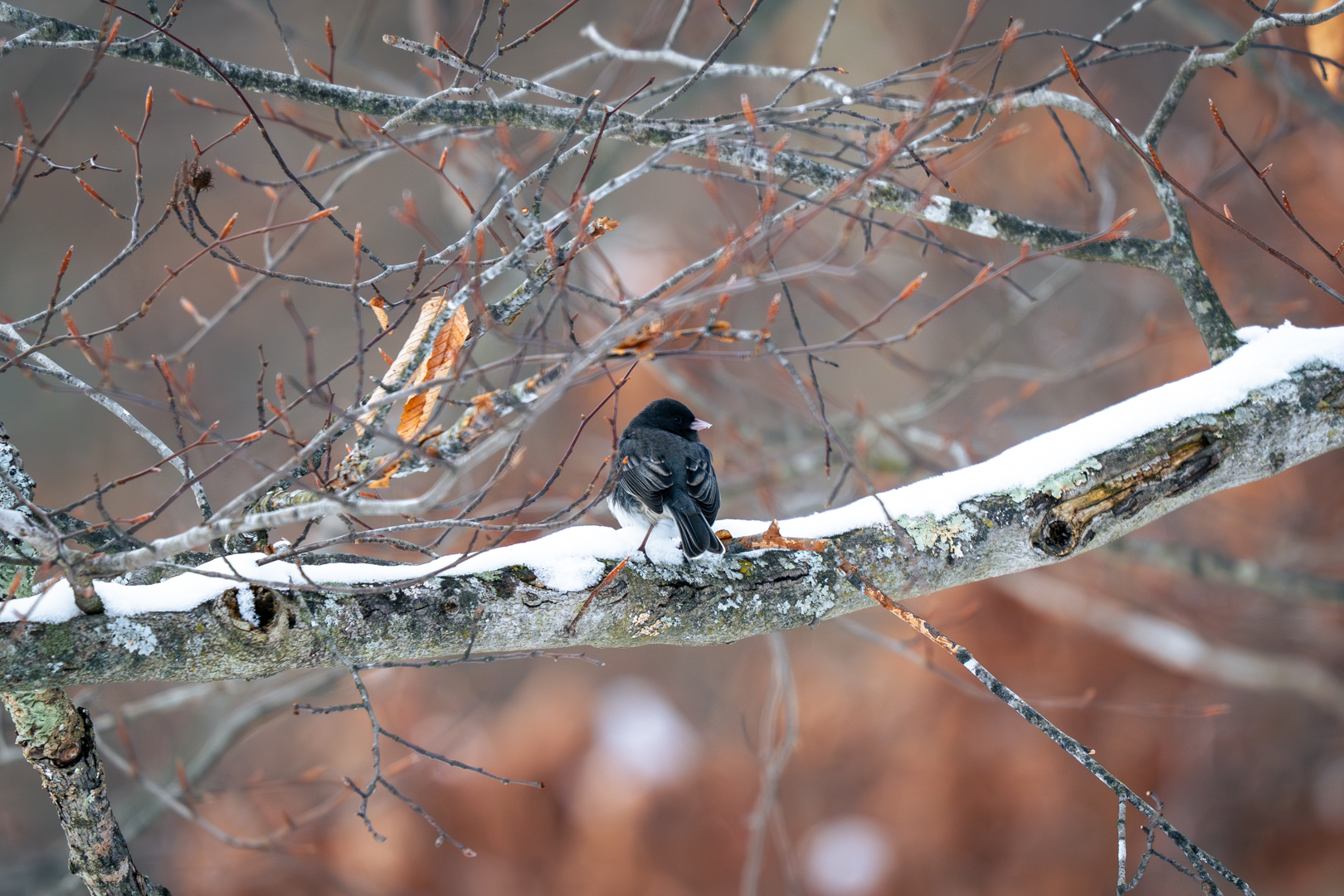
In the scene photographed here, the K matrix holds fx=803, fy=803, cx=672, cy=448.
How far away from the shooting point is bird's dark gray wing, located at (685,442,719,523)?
247cm

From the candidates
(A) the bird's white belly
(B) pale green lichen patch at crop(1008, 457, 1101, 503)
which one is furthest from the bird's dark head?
(B) pale green lichen patch at crop(1008, 457, 1101, 503)

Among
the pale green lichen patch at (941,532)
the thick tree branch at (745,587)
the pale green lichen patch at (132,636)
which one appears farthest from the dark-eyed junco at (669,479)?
the pale green lichen patch at (132,636)

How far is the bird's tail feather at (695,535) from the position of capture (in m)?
2.01

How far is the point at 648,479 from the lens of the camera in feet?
8.43

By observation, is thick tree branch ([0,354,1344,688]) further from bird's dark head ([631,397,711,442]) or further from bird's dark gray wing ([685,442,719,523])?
bird's dark head ([631,397,711,442])

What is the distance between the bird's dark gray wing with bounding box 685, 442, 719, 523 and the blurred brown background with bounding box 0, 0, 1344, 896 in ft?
4.34

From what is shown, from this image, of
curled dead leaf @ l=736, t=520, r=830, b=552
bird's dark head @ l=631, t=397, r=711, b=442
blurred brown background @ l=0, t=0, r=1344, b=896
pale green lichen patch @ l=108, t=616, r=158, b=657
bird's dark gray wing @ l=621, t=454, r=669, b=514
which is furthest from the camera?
blurred brown background @ l=0, t=0, r=1344, b=896

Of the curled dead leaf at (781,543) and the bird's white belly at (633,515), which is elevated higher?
the bird's white belly at (633,515)

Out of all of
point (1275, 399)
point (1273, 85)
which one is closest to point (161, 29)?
point (1275, 399)

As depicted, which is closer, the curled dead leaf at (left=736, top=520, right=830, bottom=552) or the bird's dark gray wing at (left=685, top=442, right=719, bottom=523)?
the curled dead leaf at (left=736, top=520, right=830, bottom=552)

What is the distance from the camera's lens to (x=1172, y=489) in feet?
6.63

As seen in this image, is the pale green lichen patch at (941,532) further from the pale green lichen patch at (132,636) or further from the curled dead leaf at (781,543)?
the pale green lichen patch at (132,636)

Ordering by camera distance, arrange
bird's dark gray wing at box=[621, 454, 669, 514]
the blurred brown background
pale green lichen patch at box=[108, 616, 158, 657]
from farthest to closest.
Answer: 1. the blurred brown background
2. bird's dark gray wing at box=[621, 454, 669, 514]
3. pale green lichen patch at box=[108, 616, 158, 657]

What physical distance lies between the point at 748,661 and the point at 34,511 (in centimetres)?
618
